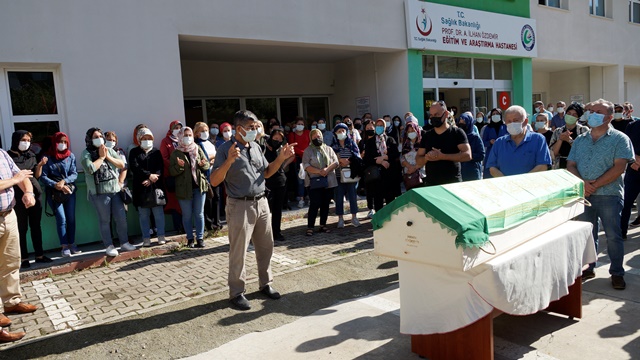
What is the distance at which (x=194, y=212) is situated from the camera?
7.16 m

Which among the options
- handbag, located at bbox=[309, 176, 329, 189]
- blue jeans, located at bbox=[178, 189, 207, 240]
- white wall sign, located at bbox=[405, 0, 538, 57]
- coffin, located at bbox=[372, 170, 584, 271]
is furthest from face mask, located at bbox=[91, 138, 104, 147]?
white wall sign, located at bbox=[405, 0, 538, 57]

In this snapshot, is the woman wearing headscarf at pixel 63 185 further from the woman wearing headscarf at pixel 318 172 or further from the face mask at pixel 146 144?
the woman wearing headscarf at pixel 318 172

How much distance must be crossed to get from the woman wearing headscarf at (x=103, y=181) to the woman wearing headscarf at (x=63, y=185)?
287mm

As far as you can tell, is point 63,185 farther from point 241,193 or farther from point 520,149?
point 520,149

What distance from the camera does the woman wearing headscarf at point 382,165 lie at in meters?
7.90

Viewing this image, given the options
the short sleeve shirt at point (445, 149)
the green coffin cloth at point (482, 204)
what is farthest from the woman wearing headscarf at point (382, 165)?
the green coffin cloth at point (482, 204)

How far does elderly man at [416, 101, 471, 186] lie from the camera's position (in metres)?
5.33

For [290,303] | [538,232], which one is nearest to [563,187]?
[538,232]

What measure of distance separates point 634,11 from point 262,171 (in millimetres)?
21767

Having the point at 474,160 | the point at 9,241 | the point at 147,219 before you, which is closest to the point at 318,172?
the point at 474,160

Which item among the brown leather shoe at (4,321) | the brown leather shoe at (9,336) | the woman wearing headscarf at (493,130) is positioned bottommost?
the brown leather shoe at (9,336)

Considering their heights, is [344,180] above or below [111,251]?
above

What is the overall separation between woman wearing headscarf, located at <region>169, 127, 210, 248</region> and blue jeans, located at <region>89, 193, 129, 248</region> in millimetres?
872

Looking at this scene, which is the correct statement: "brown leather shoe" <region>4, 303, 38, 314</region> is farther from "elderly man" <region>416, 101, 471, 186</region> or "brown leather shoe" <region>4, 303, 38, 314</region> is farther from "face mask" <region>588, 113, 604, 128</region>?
"face mask" <region>588, 113, 604, 128</region>
